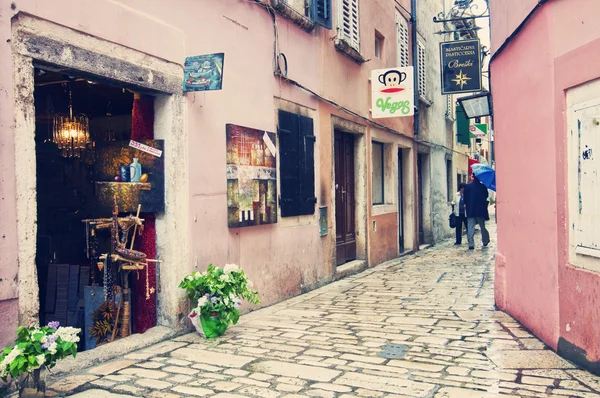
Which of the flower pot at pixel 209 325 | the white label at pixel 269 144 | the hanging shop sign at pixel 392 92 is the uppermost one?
the hanging shop sign at pixel 392 92

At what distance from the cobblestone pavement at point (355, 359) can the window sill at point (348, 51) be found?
4.47m

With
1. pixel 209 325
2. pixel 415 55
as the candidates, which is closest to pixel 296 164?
pixel 209 325

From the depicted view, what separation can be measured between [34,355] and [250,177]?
3.62m

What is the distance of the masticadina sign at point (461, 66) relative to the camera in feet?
36.4

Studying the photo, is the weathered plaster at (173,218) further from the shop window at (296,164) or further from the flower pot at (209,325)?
the shop window at (296,164)

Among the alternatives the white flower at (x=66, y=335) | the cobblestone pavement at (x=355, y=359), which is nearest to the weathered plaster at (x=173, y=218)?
the cobblestone pavement at (x=355, y=359)

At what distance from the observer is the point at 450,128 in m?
19.1

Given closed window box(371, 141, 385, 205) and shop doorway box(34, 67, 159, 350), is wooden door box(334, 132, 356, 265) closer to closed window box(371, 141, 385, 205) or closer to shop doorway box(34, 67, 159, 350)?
closed window box(371, 141, 385, 205)

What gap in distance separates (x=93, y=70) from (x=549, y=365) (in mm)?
4429

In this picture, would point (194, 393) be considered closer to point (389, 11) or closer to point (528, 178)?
point (528, 178)

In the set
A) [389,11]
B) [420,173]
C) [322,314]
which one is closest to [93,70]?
[322,314]

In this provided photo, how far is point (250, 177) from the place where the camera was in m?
6.91

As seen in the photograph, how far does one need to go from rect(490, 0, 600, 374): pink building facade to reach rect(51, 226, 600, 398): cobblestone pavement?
33cm

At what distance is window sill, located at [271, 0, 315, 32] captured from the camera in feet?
25.2
